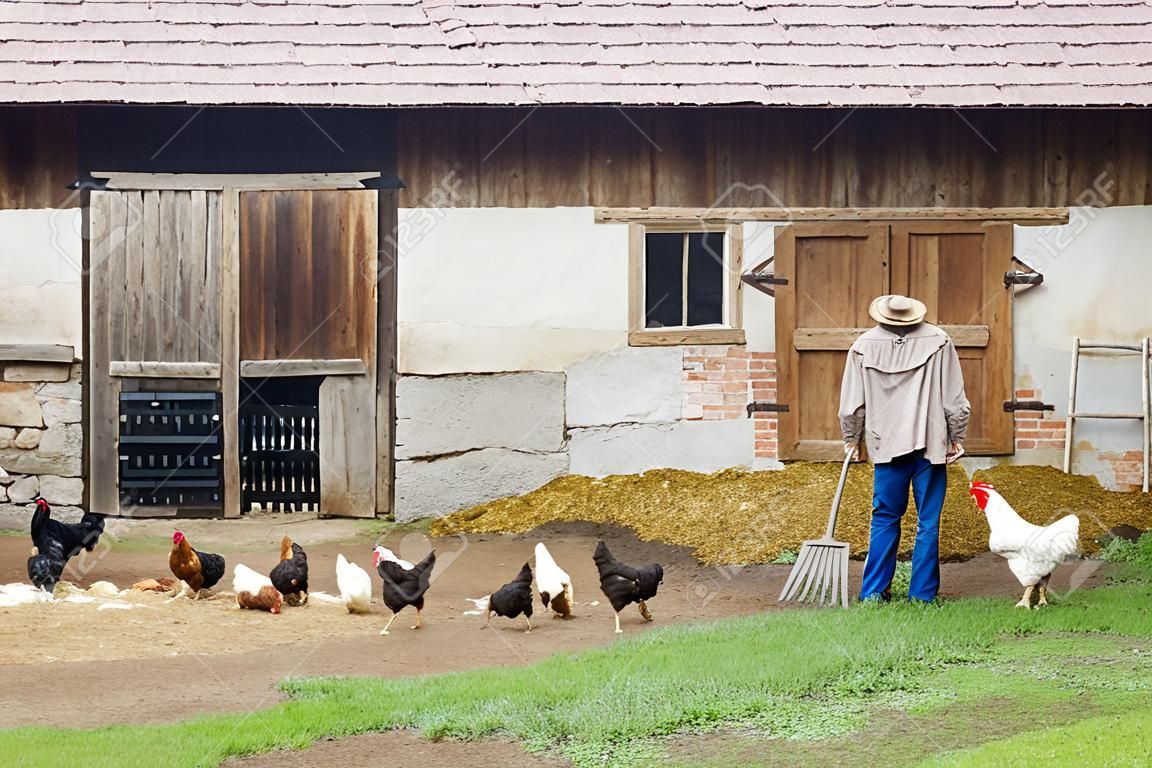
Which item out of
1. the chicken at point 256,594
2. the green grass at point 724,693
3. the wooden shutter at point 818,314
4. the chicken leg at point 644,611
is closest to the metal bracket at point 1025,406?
the wooden shutter at point 818,314

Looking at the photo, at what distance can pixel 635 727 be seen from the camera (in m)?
6.46

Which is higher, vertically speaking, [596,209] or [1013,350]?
[596,209]

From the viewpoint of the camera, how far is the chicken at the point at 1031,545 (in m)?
8.57

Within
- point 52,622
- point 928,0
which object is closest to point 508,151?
point 928,0

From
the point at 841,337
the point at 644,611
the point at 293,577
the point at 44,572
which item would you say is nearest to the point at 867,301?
the point at 841,337

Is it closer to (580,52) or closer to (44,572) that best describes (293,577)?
(44,572)

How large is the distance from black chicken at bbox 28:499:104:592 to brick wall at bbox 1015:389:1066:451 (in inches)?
313

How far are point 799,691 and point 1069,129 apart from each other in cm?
808

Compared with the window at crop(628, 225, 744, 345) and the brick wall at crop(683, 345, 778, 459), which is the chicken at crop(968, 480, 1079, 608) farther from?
the window at crop(628, 225, 744, 345)

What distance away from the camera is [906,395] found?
9.06 meters

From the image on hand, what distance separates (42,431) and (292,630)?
5.21 m

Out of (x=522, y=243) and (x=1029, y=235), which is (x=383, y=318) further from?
(x=1029, y=235)

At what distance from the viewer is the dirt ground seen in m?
7.29

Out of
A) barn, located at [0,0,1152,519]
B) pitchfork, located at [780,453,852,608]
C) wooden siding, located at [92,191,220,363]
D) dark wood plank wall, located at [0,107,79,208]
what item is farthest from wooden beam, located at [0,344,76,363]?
pitchfork, located at [780,453,852,608]
